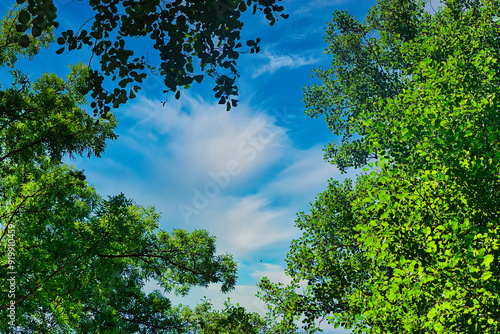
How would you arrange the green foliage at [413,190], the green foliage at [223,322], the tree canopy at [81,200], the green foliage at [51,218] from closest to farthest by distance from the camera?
the tree canopy at [81,200] < the green foliage at [413,190] < the green foliage at [51,218] < the green foliage at [223,322]

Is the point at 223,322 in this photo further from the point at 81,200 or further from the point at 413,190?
the point at 413,190

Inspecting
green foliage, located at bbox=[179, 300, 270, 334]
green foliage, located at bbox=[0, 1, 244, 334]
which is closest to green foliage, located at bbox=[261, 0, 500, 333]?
green foliage, located at bbox=[179, 300, 270, 334]

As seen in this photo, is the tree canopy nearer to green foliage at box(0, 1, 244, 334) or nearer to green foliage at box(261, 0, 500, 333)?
green foliage at box(0, 1, 244, 334)

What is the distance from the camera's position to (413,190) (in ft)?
31.2

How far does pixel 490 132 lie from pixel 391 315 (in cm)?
570

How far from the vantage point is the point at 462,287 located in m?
7.35

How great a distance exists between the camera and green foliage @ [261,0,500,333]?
25.3ft

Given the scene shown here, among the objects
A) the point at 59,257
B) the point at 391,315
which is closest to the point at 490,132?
the point at 391,315

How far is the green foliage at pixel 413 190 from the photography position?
7719 mm

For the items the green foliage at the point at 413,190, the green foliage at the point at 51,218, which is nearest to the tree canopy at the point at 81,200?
the green foliage at the point at 51,218

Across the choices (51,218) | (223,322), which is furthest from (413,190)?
(223,322)

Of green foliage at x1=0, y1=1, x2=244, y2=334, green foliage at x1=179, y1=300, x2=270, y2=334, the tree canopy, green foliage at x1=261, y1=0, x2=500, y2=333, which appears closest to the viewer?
the tree canopy

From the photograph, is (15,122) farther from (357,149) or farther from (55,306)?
(357,149)

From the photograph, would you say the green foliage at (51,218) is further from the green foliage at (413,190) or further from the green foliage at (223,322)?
the green foliage at (413,190)
